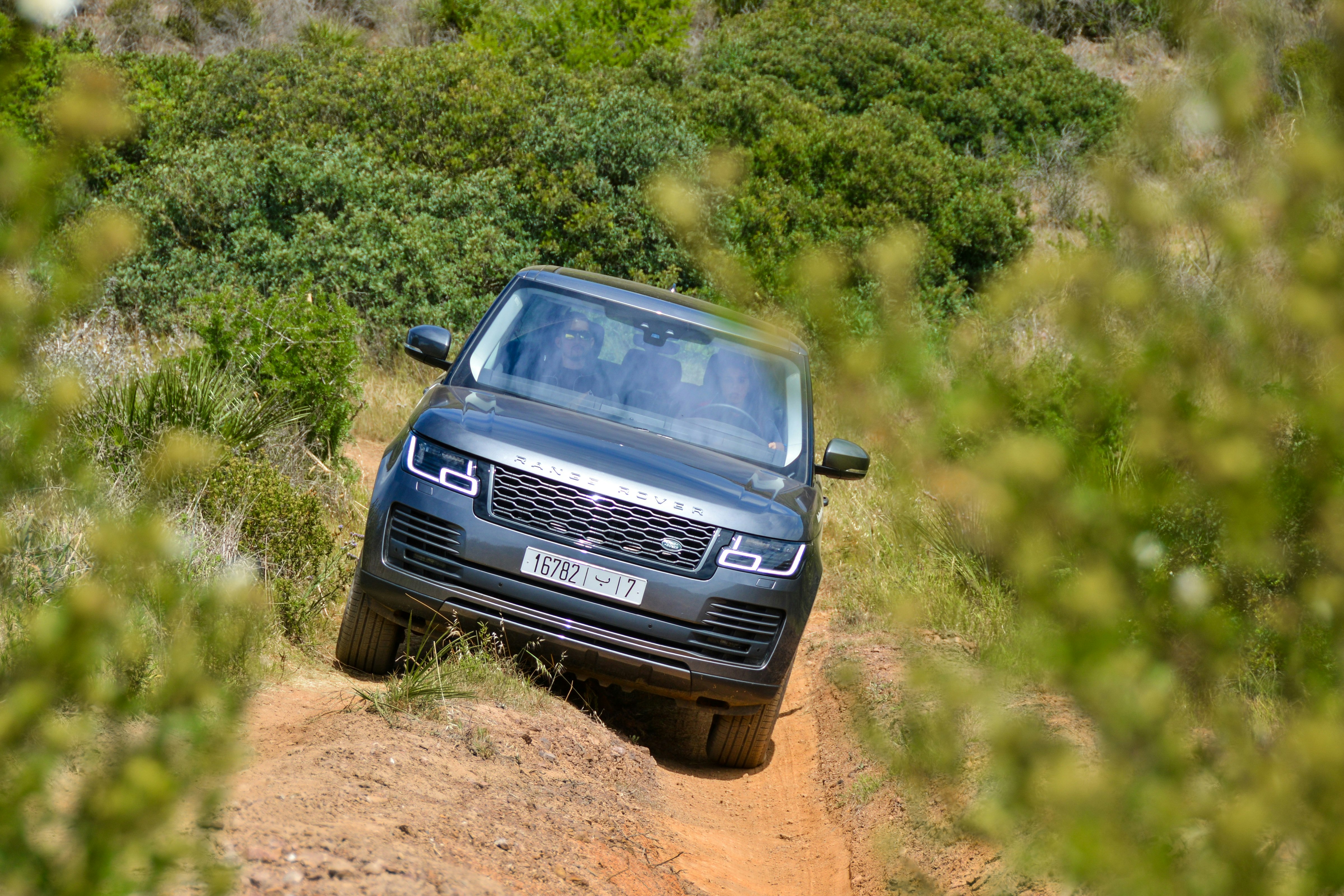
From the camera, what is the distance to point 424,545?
15.1 ft

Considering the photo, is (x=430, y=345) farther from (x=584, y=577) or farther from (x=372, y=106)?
(x=372, y=106)

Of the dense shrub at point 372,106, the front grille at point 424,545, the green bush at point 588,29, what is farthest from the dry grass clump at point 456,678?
the green bush at point 588,29

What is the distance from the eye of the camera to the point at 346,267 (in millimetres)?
12984

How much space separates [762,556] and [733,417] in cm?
116

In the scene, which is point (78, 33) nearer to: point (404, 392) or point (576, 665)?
point (404, 392)

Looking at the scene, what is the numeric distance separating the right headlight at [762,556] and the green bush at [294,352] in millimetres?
4378

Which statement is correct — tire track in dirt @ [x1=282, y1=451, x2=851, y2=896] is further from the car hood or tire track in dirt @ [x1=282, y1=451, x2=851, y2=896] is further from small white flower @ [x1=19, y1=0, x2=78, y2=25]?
small white flower @ [x1=19, y1=0, x2=78, y2=25]

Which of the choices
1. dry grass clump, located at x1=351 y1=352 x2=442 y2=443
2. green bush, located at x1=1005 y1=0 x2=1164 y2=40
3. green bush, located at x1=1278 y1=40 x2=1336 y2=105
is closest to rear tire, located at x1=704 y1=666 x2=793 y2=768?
green bush, located at x1=1278 y1=40 x2=1336 y2=105

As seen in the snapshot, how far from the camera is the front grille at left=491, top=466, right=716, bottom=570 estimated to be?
15.0 ft

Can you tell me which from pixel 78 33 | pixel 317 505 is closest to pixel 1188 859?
pixel 317 505

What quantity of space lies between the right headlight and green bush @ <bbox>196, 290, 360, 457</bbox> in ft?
14.4

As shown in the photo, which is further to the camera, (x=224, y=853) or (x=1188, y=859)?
(x=224, y=853)

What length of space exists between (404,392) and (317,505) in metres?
5.91

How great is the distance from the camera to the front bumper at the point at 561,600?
455cm
